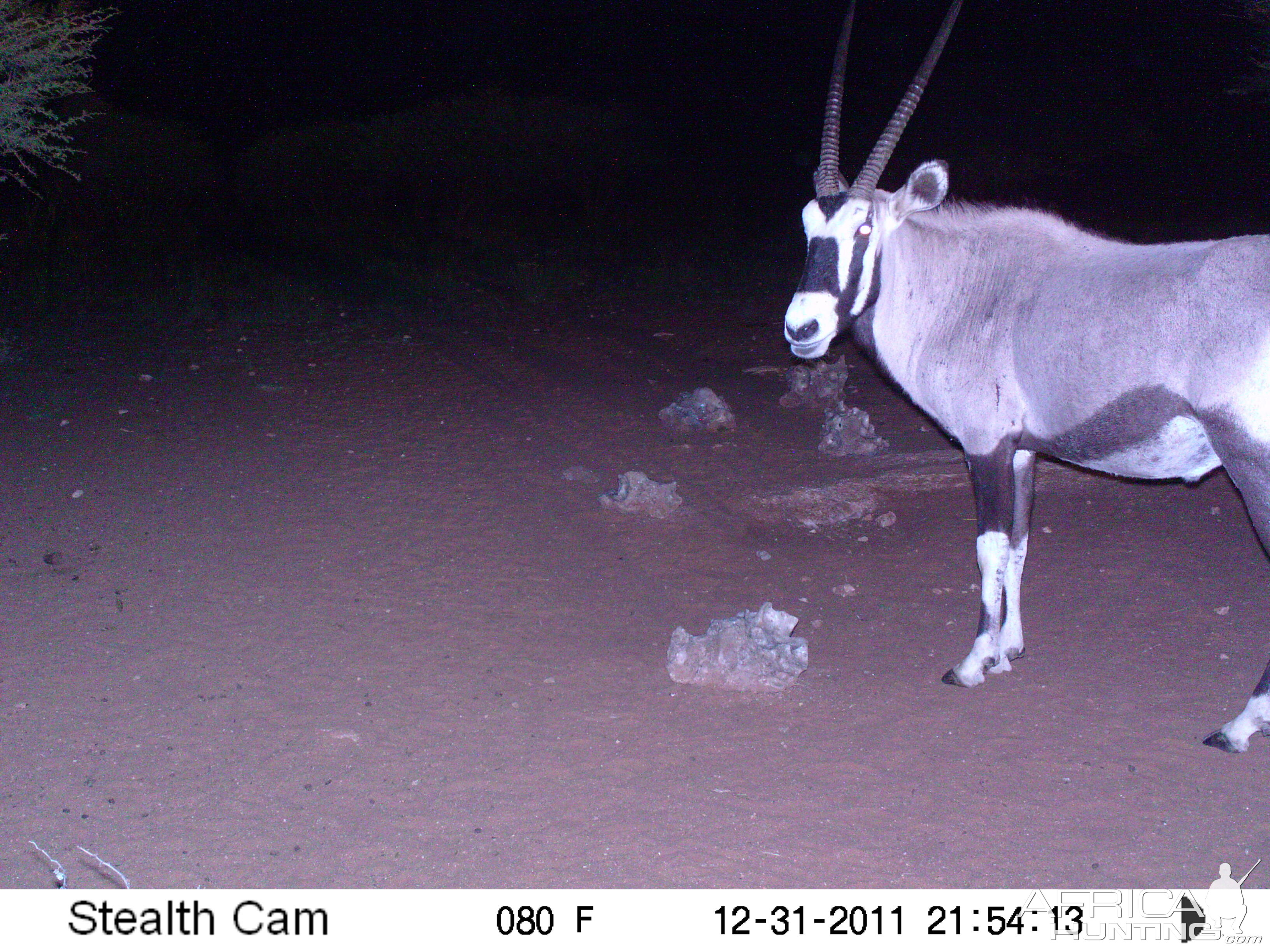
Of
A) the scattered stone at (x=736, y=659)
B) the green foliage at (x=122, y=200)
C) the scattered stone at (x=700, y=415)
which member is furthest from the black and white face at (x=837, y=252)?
the green foliage at (x=122, y=200)

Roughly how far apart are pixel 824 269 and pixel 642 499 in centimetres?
234

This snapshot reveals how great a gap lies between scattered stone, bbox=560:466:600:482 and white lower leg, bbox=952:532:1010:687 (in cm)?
300

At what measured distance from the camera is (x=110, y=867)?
3754mm

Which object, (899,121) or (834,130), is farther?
(834,130)

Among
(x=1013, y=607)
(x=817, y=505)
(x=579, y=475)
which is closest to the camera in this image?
(x=1013, y=607)

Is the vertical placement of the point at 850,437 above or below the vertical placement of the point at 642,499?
below

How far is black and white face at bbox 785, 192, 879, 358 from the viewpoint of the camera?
509 cm

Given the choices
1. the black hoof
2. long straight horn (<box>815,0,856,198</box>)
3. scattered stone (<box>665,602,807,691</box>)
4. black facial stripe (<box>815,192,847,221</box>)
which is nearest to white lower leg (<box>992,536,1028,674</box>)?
the black hoof

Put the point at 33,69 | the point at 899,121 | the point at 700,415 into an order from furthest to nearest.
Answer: the point at 33,69, the point at 700,415, the point at 899,121

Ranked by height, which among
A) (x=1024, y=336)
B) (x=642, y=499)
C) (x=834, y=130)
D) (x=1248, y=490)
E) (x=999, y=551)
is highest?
(x=834, y=130)

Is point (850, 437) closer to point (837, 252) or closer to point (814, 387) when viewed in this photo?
point (814, 387)

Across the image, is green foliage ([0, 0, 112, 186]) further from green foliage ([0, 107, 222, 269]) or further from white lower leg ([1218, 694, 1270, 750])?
white lower leg ([1218, 694, 1270, 750])

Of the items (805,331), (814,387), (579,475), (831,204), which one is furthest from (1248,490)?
(814,387)

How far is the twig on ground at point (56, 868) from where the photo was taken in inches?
144
